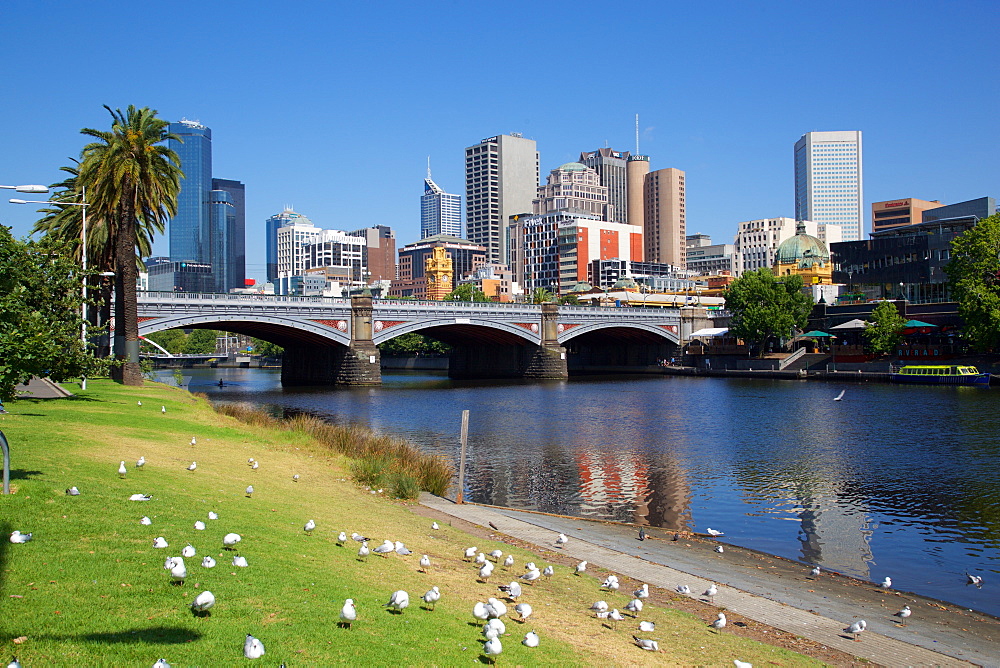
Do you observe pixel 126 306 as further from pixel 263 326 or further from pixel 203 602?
pixel 203 602

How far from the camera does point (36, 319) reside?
63.8ft

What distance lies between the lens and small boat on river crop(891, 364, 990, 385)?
244 feet

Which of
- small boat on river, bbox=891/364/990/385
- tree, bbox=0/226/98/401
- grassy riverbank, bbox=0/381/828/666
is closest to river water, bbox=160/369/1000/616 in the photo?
small boat on river, bbox=891/364/990/385

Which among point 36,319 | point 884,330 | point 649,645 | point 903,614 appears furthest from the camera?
point 884,330

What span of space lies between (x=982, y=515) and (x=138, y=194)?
149 ft

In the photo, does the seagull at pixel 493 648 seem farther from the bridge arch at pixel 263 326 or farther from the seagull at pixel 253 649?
the bridge arch at pixel 263 326

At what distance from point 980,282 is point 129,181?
241 feet

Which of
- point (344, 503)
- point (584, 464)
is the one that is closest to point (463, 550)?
point (344, 503)

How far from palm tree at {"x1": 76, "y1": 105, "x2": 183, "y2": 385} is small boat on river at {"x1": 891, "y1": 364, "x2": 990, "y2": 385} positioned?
68.3 metres

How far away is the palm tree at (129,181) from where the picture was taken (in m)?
46.8

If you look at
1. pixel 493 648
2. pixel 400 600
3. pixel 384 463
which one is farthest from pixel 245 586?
pixel 384 463

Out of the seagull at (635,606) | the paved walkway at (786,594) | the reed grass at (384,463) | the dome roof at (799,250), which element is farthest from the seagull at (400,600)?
the dome roof at (799,250)

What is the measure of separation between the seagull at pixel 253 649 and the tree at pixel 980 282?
80.9 metres

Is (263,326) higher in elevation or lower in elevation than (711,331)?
higher
